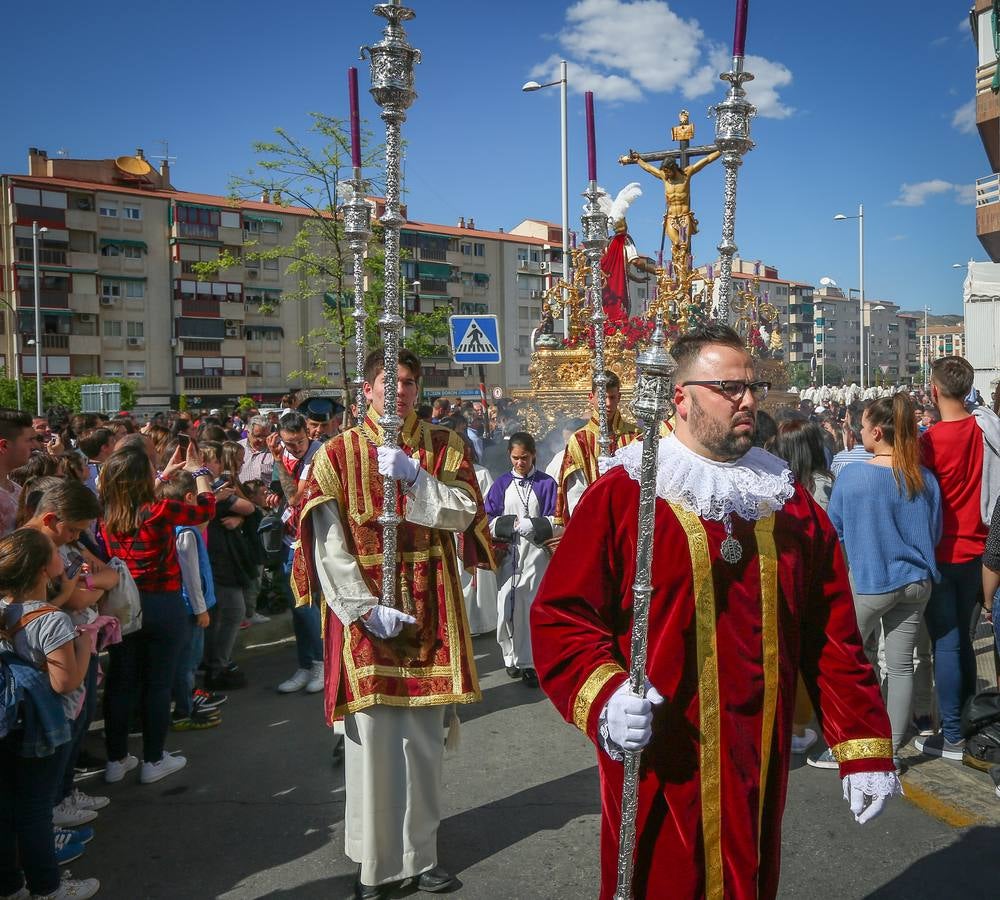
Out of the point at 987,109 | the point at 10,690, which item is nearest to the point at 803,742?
the point at 10,690

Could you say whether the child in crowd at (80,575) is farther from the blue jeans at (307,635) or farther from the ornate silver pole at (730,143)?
the ornate silver pole at (730,143)

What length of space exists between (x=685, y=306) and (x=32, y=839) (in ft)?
31.5

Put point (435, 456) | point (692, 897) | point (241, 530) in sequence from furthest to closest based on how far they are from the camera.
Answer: point (241, 530), point (435, 456), point (692, 897)

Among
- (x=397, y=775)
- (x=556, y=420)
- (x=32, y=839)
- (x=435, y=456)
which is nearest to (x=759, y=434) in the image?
(x=435, y=456)

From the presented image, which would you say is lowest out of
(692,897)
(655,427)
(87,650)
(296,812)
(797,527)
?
(296,812)

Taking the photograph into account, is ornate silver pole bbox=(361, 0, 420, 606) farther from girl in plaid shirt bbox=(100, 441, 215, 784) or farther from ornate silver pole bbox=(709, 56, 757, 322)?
girl in plaid shirt bbox=(100, 441, 215, 784)

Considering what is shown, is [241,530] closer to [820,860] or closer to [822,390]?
[820,860]

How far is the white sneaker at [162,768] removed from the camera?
4934mm

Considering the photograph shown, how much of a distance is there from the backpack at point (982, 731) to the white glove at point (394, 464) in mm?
3264

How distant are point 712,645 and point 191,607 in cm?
398

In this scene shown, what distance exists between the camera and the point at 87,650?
145 inches

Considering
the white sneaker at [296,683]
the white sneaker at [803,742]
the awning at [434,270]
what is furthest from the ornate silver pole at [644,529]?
the awning at [434,270]

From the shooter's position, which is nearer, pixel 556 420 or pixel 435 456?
pixel 435 456

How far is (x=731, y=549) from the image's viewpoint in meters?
2.48
